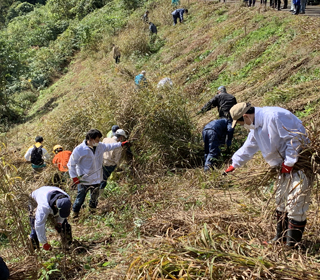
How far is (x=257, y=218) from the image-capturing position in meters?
3.96

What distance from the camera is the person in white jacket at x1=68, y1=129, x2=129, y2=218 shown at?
5133 millimetres

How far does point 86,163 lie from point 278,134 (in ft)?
10.3

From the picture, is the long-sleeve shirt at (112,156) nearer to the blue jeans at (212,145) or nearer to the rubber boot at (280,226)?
the blue jeans at (212,145)

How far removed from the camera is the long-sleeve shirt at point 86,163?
202 inches

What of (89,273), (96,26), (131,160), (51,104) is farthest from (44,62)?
(89,273)

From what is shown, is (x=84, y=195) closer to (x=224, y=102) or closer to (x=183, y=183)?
(x=183, y=183)

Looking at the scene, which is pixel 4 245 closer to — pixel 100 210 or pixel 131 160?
pixel 100 210

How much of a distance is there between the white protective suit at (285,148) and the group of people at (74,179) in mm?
2433

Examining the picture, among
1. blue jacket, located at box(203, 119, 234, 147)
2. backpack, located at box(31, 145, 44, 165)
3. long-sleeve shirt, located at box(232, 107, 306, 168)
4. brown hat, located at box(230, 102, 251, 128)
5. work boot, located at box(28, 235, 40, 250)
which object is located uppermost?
brown hat, located at box(230, 102, 251, 128)

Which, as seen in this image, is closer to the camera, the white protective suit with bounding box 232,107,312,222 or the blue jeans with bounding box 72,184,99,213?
the white protective suit with bounding box 232,107,312,222

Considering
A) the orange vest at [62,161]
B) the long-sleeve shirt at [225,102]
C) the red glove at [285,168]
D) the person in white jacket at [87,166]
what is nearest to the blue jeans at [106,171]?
the person in white jacket at [87,166]

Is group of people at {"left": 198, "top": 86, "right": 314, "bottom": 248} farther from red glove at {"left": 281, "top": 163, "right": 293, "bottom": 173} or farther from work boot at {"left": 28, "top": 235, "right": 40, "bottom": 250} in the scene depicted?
work boot at {"left": 28, "top": 235, "right": 40, "bottom": 250}

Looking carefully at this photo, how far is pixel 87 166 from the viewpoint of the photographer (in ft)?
17.2

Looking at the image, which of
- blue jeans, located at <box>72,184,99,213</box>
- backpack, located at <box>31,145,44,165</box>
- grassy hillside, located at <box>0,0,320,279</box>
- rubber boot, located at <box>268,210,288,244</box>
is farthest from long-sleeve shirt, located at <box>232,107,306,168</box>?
backpack, located at <box>31,145,44,165</box>
